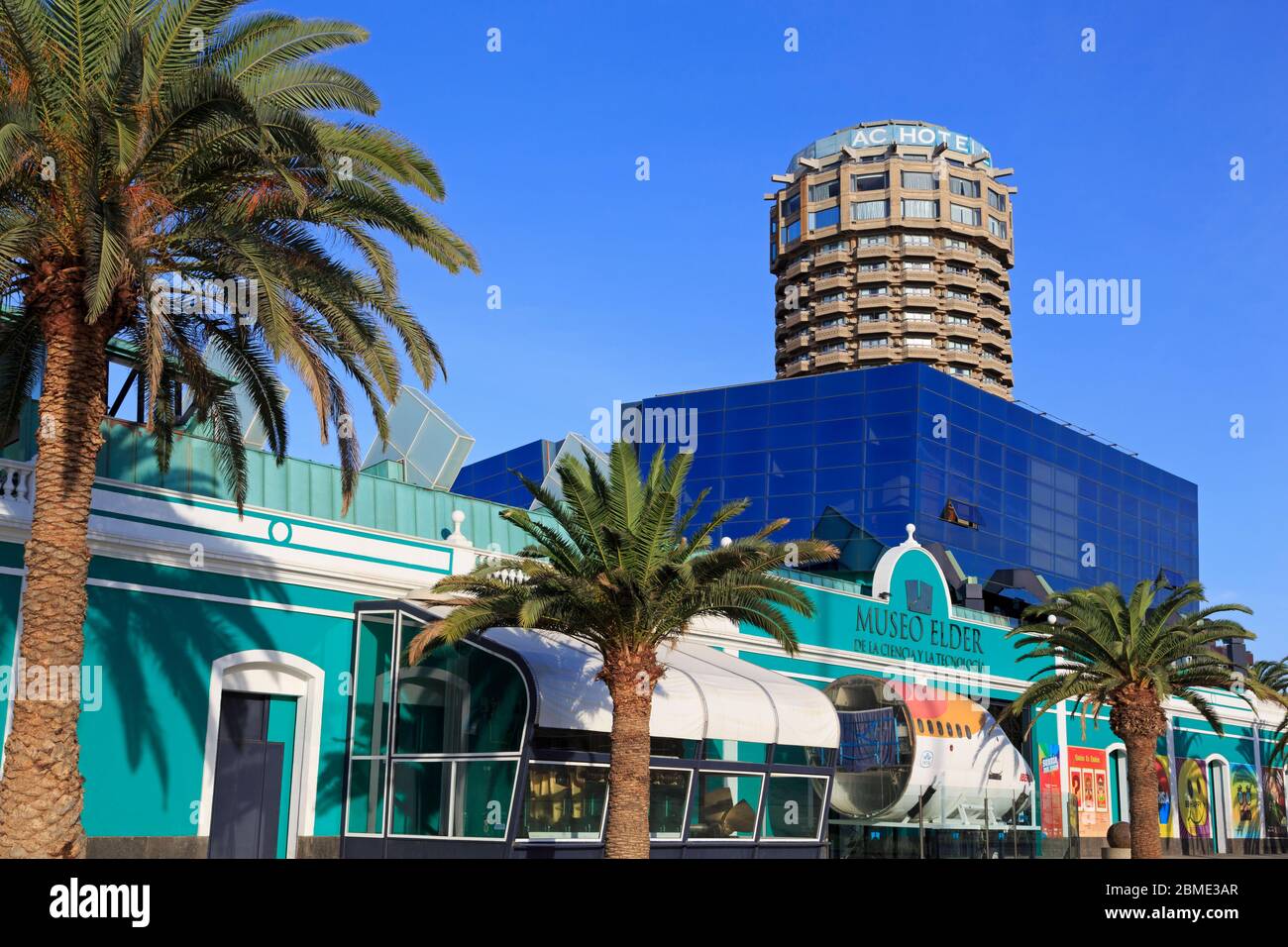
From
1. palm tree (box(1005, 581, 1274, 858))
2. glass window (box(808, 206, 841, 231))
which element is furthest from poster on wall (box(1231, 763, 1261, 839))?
glass window (box(808, 206, 841, 231))

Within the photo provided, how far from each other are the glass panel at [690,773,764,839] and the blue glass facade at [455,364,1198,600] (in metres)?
36.3

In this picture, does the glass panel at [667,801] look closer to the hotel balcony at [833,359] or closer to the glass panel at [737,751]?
the glass panel at [737,751]

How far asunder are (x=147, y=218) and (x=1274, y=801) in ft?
191

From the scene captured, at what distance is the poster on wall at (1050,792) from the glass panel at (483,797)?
25.3 meters

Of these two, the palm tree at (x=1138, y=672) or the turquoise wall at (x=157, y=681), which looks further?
the palm tree at (x=1138, y=672)

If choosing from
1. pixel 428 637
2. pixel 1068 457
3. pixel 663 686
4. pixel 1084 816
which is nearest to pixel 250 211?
pixel 428 637

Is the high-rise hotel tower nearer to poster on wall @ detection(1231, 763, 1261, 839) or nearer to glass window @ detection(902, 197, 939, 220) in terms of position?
glass window @ detection(902, 197, 939, 220)

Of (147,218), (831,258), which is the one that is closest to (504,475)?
(831,258)

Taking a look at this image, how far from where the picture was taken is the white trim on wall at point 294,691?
23156 millimetres

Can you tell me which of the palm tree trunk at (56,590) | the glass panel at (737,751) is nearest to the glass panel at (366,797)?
the glass panel at (737,751)

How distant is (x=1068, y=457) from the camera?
73562 millimetres

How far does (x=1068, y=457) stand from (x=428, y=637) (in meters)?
58.4

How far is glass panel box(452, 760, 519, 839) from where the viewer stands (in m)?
22.8
